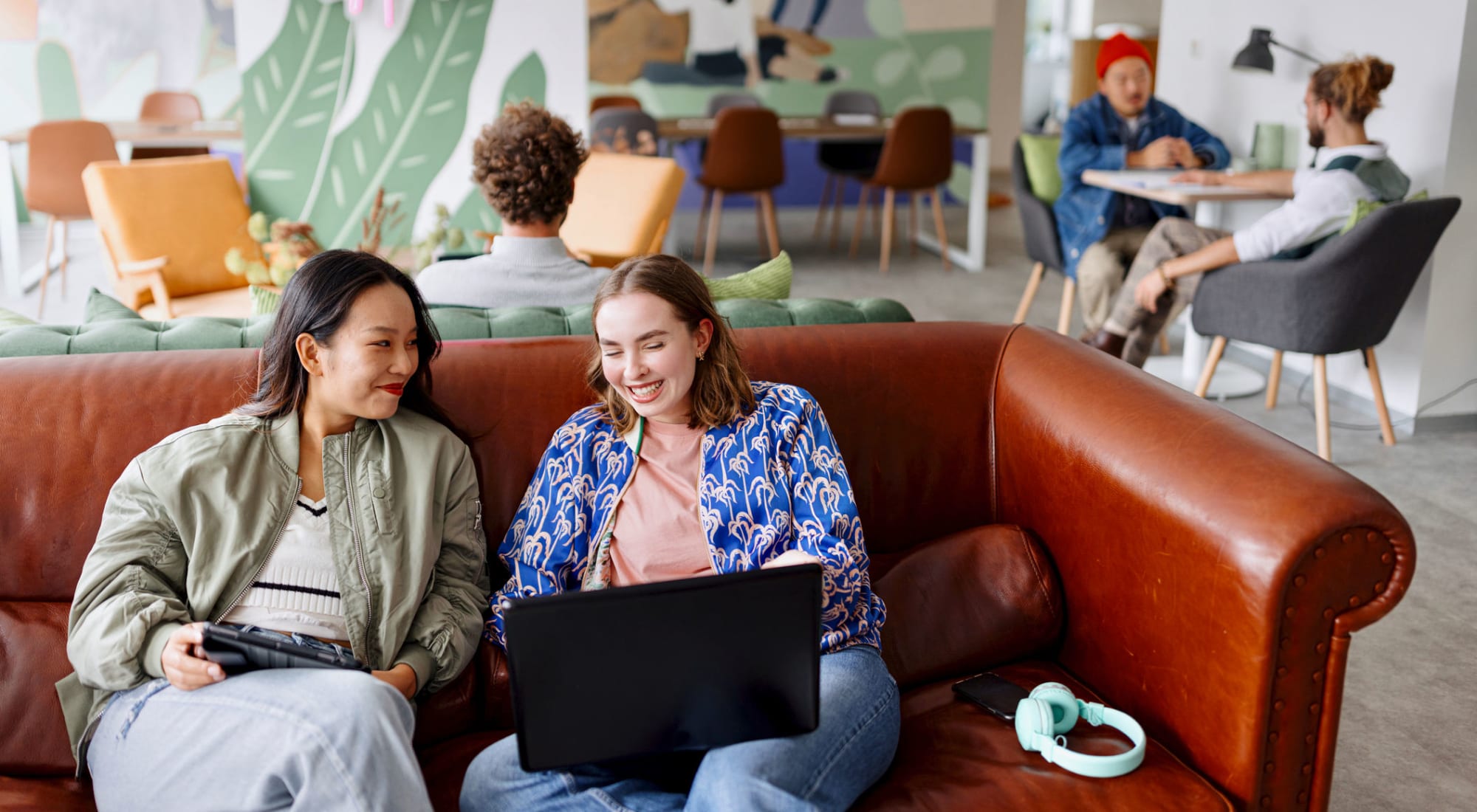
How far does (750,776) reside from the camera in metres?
1.40

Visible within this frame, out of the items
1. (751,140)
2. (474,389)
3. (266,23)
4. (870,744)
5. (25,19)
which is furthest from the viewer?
(25,19)

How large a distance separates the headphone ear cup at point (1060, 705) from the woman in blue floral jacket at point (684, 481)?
8.4 inches

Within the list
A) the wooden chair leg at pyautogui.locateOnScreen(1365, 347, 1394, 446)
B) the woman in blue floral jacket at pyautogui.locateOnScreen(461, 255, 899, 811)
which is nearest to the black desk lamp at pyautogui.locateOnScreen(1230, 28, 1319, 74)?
the wooden chair leg at pyautogui.locateOnScreen(1365, 347, 1394, 446)

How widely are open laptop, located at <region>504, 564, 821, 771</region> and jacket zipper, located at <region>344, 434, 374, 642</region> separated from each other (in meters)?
0.39

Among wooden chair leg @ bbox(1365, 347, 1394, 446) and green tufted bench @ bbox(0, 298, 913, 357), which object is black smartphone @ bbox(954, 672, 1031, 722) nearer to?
green tufted bench @ bbox(0, 298, 913, 357)

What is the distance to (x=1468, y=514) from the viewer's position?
11.3 feet

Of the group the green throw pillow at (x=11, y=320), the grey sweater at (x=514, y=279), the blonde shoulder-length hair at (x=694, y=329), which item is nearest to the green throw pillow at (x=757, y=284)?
the grey sweater at (x=514, y=279)

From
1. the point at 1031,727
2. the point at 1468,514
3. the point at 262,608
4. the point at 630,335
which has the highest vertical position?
the point at 630,335

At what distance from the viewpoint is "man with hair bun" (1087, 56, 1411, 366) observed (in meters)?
3.78

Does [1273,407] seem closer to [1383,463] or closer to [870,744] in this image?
[1383,463]

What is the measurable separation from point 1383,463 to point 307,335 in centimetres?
346

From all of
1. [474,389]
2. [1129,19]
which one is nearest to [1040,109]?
[1129,19]

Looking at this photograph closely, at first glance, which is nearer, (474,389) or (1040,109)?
(474,389)

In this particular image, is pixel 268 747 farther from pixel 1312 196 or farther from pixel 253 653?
pixel 1312 196
